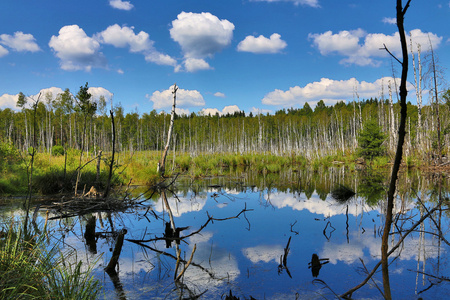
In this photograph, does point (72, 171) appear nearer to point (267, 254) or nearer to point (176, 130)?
point (267, 254)

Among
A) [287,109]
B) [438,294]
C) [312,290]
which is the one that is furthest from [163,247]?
[287,109]

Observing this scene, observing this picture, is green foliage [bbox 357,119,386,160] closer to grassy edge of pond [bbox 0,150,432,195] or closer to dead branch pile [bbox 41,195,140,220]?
grassy edge of pond [bbox 0,150,432,195]

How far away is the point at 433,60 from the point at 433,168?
7.94m

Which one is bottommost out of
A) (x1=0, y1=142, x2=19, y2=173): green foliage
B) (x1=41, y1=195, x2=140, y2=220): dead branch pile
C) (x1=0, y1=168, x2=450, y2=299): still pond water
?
(x1=0, y1=168, x2=450, y2=299): still pond water

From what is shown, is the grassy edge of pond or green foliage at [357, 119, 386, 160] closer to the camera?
the grassy edge of pond

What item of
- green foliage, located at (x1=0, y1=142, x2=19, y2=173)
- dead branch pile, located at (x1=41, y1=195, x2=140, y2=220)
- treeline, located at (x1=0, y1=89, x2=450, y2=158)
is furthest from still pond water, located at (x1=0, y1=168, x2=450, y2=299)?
treeline, located at (x1=0, y1=89, x2=450, y2=158)

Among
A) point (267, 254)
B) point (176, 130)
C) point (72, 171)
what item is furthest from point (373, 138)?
point (176, 130)

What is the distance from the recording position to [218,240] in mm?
7219

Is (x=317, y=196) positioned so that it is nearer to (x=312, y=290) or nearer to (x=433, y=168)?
(x=312, y=290)

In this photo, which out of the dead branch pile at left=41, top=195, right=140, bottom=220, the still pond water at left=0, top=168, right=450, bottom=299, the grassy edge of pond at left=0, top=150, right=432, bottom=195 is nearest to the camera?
the still pond water at left=0, top=168, right=450, bottom=299

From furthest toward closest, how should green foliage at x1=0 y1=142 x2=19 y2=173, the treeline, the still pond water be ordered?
1. the treeline
2. green foliage at x1=0 y1=142 x2=19 y2=173
3. the still pond water

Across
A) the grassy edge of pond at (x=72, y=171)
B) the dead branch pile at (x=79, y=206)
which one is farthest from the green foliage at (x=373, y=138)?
the dead branch pile at (x=79, y=206)

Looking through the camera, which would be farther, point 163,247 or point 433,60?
point 433,60

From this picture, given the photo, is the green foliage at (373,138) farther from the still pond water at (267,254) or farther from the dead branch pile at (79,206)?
the dead branch pile at (79,206)
